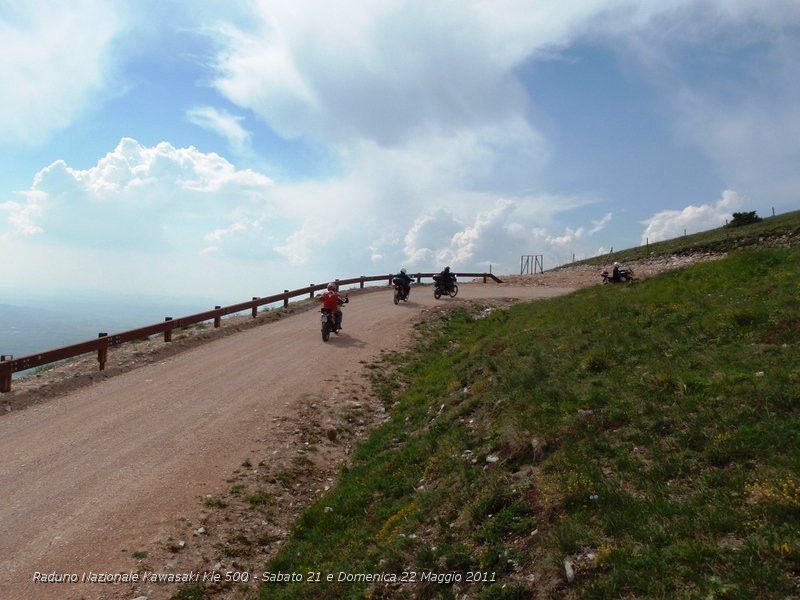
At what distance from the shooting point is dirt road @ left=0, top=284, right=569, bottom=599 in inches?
284

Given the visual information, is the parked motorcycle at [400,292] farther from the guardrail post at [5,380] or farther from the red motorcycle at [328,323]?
the guardrail post at [5,380]

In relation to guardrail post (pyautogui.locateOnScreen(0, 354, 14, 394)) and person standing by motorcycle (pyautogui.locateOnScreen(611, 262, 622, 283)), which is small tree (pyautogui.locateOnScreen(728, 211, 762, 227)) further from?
guardrail post (pyautogui.locateOnScreen(0, 354, 14, 394))

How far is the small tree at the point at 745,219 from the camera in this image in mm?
49031

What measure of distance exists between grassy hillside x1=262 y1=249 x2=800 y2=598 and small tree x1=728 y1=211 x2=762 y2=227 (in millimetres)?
44466

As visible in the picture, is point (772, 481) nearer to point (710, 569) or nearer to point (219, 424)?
point (710, 569)

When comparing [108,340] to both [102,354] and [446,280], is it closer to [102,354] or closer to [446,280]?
[102,354]

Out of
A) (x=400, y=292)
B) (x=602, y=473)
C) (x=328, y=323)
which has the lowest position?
(x=602, y=473)

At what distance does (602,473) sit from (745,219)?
5449 centimetres

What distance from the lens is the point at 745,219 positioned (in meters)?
49.1

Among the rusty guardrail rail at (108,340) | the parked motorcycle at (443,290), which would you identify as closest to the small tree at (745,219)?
the parked motorcycle at (443,290)

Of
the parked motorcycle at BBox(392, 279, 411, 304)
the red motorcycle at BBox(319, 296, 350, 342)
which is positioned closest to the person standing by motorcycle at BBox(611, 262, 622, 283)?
the parked motorcycle at BBox(392, 279, 411, 304)

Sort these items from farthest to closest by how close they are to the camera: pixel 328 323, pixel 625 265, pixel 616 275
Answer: pixel 625 265 < pixel 616 275 < pixel 328 323

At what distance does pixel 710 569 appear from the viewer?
13.5 ft

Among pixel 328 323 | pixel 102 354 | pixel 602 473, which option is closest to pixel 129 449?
pixel 102 354
